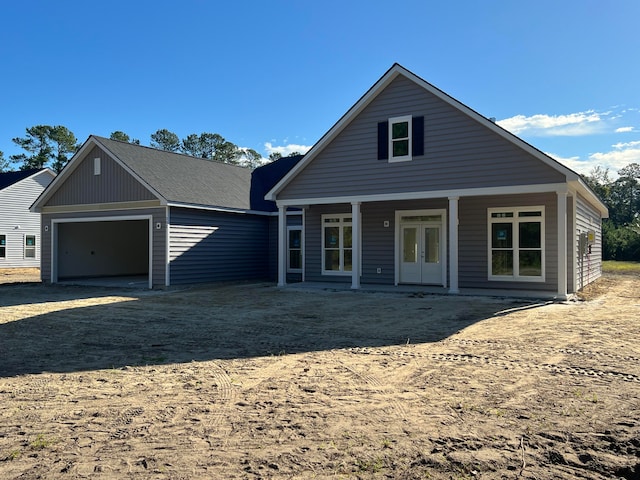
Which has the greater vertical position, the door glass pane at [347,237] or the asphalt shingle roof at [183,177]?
the asphalt shingle roof at [183,177]

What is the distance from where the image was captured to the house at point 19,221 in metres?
29.9

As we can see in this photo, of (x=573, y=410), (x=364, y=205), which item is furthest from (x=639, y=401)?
(x=364, y=205)

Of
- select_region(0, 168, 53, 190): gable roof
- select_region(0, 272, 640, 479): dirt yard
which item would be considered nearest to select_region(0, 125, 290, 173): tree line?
select_region(0, 168, 53, 190): gable roof

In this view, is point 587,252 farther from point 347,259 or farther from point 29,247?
point 29,247

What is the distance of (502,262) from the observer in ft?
48.6

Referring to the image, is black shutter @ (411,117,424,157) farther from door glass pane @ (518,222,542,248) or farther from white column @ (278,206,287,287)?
Answer: white column @ (278,206,287,287)

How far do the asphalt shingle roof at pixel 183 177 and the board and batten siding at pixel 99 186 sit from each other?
1.37ft

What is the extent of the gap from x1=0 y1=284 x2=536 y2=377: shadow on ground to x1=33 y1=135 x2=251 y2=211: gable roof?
3.63 m

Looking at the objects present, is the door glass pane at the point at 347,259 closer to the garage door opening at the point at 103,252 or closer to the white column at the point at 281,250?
the white column at the point at 281,250

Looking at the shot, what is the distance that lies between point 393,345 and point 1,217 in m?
29.1

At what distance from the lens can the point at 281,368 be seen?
20.9ft

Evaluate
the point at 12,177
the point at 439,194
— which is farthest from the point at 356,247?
the point at 12,177

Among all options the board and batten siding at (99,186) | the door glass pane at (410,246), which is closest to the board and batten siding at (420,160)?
the door glass pane at (410,246)

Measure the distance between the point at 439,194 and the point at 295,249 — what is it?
24.0 ft
